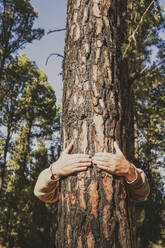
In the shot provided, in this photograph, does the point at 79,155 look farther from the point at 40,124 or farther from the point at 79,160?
the point at 40,124

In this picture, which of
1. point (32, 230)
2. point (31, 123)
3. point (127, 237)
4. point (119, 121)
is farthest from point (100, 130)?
point (31, 123)

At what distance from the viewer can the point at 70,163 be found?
1.63m

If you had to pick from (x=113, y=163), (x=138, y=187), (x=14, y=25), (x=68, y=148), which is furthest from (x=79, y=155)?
(x=14, y=25)

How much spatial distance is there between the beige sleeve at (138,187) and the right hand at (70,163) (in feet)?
1.44

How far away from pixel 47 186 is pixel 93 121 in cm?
72

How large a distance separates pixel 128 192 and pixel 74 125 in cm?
74

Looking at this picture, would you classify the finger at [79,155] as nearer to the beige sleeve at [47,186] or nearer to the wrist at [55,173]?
the wrist at [55,173]

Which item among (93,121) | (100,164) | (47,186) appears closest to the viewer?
(100,164)

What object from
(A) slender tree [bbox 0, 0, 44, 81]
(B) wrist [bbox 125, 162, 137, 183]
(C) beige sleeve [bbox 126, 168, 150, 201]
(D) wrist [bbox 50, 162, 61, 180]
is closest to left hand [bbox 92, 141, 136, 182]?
(B) wrist [bbox 125, 162, 137, 183]

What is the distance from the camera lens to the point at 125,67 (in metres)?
2.18

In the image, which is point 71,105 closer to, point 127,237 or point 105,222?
point 105,222

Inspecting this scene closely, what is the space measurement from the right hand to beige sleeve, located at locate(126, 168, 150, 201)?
17.3 inches

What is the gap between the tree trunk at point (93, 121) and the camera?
58.0 inches

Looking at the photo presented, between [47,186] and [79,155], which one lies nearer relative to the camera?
[79,155]
